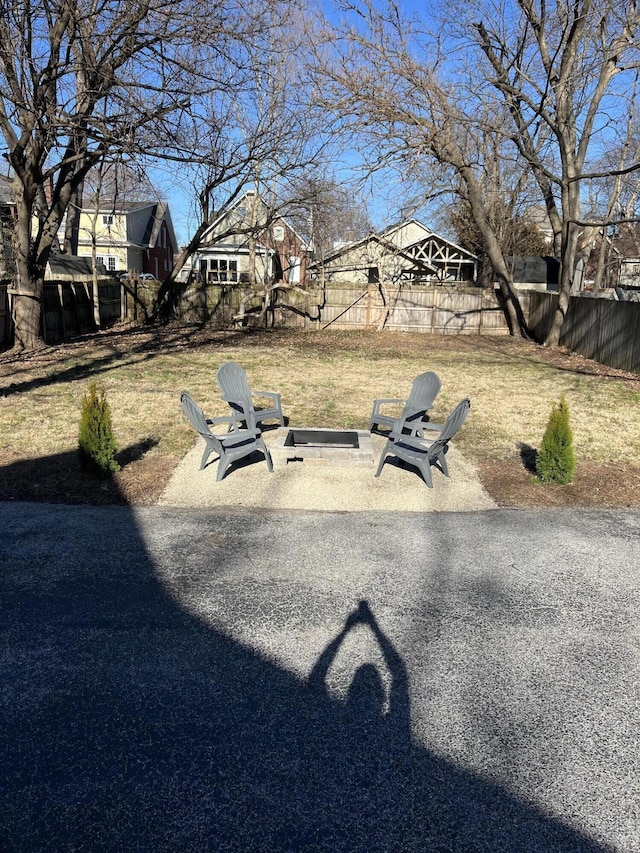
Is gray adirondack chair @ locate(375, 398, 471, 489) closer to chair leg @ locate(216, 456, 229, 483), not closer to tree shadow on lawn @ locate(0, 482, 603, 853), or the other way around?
chair leg @ locate(216, 456, 229, 483)

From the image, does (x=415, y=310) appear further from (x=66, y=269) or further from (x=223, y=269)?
(x=223, y=269)

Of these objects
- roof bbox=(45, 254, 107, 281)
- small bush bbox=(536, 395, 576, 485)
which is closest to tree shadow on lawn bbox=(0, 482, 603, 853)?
small bush bbox=(536, 395, 576, 485)

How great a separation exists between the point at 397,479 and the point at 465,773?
420cm

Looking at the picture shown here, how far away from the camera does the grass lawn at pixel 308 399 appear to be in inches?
264

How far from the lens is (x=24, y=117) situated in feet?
40.4

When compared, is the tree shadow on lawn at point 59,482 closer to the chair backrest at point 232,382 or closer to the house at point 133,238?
the chair backrest at point 232,382

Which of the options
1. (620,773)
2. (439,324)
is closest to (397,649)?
(620,773)

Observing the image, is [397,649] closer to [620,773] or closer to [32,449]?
[620,773]

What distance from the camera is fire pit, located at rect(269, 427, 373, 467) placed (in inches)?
274

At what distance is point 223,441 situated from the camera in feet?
21.7

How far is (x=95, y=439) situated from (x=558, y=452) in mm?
4735

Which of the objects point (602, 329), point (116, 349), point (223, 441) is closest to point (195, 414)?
point (223, 441)

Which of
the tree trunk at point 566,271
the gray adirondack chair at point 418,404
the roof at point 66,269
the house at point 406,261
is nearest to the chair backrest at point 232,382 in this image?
the gray adirondack chair at point 418,404

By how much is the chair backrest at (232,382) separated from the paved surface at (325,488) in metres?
0.90
